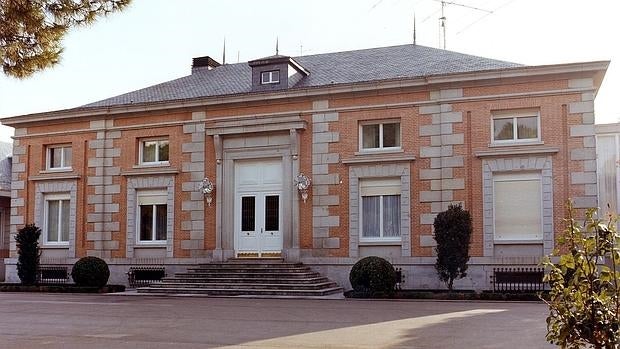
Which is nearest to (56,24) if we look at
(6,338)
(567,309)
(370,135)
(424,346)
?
(6,338)

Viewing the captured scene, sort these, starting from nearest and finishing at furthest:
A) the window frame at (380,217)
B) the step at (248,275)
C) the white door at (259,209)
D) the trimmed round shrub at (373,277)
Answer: the trimmed round shrub at (373,277)
the step at (248,275)
the window frame at (380,217)
the white door at (259,209)

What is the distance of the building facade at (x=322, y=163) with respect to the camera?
69.2ft

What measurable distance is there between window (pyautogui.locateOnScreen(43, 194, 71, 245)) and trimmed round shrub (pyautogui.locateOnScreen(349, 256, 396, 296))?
41.3 feet

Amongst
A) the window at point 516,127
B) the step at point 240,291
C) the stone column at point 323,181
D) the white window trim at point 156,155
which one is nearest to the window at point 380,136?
the stone column at point 323,181

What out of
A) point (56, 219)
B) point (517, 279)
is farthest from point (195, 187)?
point (517, 279)

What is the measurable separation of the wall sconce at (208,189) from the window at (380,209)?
17.6ft

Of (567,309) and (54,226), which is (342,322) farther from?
(54,226)

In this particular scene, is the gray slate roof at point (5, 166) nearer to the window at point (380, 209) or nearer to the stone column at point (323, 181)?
the stone column at point (323, 181)

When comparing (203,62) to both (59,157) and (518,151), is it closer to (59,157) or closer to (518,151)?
(59,157)

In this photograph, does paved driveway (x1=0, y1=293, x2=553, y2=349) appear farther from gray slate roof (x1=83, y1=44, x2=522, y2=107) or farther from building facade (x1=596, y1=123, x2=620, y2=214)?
building facade (x1=596, y1=123, x2=620, y2=214)

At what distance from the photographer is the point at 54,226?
89.7 feet

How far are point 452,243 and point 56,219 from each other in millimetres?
15824

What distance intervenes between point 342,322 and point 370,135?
11.1m

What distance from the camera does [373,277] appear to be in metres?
20.0
